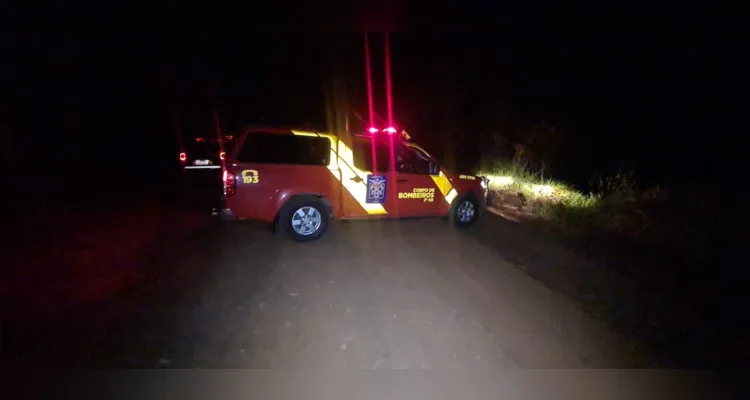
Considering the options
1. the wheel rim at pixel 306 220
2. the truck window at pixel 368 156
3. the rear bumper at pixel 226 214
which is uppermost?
the truck window at pixel 368 156

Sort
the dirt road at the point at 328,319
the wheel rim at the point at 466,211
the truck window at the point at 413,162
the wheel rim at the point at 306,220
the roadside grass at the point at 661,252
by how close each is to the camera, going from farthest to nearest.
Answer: the wheel rim at the point at 466,211, the truck window at the point at 413,162, the wheel rim at the point at 306,220, the roadside grass at the point at 661,252, the dirt road at the point at 328,319

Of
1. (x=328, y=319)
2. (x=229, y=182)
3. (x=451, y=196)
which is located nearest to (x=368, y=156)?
(x=451, y=196)

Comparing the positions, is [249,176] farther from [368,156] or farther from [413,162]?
[413,162]

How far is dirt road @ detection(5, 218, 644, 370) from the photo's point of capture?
4.07m

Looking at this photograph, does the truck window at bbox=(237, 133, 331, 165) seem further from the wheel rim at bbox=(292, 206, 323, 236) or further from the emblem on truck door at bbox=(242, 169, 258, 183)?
the wheel rim at bbox=(292, 206, 323, 236)

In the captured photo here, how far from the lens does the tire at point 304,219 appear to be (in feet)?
25.0

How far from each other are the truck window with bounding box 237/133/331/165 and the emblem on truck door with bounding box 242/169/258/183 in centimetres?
14

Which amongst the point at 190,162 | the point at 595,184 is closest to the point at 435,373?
the point at 190,162

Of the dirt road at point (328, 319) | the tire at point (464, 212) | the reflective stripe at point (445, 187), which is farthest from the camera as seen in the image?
the tire at point (464, 212)

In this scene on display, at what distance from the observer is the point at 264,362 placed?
3.96 m

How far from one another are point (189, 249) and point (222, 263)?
40.0 inches

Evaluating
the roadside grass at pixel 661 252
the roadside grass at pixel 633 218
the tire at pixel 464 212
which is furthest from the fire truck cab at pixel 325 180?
the roadside grass at pixel 633 218

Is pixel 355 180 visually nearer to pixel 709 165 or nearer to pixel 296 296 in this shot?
pixel 296 296

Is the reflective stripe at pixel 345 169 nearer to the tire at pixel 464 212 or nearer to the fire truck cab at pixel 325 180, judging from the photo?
the fire truck cab at pixel 325 180
